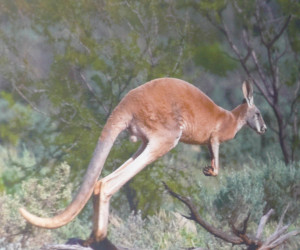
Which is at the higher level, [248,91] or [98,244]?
[248,91]

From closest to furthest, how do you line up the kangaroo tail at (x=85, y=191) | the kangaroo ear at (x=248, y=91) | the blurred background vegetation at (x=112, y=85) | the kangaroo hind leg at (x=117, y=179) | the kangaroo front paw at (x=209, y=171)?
the kangaroo tail at (x=85, y=191), the kangaroo hind leg at (x=117, y=179), the kangaroo front paw at (x=209, y=171), the kangaroo ear at (x=248, y=91), the blurred background vegetation at (x=112, y=85)

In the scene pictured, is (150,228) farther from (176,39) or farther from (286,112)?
(286,112)

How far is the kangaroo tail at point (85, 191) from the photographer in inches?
143

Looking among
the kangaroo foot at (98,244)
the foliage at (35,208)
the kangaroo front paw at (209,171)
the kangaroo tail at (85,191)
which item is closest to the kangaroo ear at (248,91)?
the kangaroo front paw at (209,171)

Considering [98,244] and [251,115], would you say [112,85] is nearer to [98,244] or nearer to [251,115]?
[251,115]

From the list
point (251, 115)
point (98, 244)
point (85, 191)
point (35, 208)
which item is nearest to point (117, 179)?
point (85, 191)

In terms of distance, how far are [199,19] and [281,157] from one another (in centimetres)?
220

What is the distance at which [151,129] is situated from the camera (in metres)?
4.17

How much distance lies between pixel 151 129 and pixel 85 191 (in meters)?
0.60

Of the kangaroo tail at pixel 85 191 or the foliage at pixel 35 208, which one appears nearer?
the kangaroo tail at pixel 85 191

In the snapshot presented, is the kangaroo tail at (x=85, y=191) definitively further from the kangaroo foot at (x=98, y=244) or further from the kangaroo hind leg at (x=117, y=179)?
the kangaroo foot at (x=98, y=244)

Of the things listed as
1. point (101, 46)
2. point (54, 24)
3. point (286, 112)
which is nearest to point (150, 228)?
point (101, 46)

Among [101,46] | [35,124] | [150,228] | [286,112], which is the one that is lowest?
[286,112]

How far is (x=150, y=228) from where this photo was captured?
242 inches
